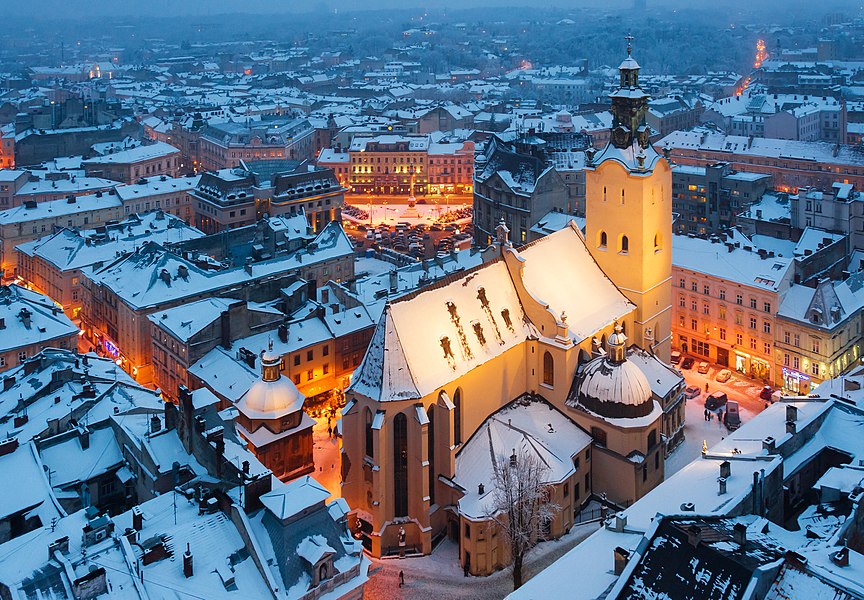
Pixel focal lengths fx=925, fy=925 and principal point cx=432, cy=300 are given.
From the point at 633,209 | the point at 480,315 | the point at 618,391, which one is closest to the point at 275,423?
the point at 480,315

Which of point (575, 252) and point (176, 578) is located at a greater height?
point (575, 252)

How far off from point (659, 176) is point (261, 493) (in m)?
37.6

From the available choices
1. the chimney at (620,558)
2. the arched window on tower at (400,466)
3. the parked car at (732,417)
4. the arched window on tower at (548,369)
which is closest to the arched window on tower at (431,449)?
the arched window on tower at (400,466)

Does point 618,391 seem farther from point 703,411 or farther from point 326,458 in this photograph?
point 326,458

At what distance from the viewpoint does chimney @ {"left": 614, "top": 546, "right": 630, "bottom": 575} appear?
38.6 metres

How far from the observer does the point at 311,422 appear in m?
63.1

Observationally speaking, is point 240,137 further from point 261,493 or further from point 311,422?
point 261,493

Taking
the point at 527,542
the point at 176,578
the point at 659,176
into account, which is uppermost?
the point at 659,176

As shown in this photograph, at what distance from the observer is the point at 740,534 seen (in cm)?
3566

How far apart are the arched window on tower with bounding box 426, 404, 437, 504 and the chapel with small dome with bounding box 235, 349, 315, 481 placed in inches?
441

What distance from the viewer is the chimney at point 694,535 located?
3469cm

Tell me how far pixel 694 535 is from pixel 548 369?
2633 centimetres

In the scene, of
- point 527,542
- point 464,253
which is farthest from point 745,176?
point 527,542

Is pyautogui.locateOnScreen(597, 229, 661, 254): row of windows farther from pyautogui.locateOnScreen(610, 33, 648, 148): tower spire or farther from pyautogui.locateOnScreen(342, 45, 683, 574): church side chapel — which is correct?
Result: pyautogui.locateOnScreen(610, 33, 648, 148): tower spire
